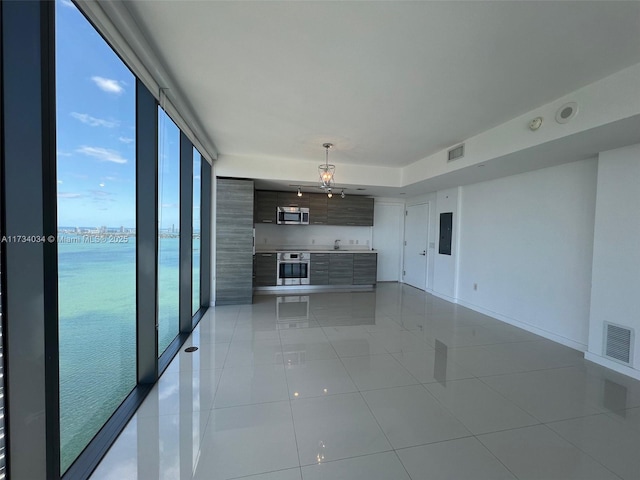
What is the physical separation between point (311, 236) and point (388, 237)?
2.19 m

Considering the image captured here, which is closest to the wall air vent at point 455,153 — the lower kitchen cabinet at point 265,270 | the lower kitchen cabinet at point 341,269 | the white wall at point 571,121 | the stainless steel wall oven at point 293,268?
the white wall at point 571,121

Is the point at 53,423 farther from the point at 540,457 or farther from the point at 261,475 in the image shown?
the point at 540,457

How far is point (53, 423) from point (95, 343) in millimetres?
1074

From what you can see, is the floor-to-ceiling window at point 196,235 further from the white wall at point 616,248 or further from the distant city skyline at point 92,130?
the white wall at point 616,248

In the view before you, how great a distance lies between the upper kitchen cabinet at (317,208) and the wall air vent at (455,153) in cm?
305

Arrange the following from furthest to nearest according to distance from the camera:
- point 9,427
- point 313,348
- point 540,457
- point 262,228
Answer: point 262,228, point 313,348, point 540,457, point 9,427

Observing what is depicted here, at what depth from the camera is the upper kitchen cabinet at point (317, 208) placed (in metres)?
6.49

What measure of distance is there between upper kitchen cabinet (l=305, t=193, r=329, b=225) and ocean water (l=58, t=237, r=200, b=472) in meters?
4.08

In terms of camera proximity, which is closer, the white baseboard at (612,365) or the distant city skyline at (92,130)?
the distant city skyline at (92,130)

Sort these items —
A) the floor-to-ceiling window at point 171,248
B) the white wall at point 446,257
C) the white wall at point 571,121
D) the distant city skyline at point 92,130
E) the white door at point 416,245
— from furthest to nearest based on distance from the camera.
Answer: the white door at point 416,245 < the white wall at point 446,257 < the floor-to-ceiling window at point 171,248 < the white wall at point 571,121 < the distant city skyline at point 92,130

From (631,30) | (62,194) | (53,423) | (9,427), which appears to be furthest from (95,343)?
(631,30)

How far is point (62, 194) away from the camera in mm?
1400

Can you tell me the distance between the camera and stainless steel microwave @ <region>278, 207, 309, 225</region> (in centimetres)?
628

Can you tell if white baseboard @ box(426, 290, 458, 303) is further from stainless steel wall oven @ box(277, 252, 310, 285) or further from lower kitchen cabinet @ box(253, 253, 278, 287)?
lower kitchen cabinet @ box(253, 253, 278, 287)
